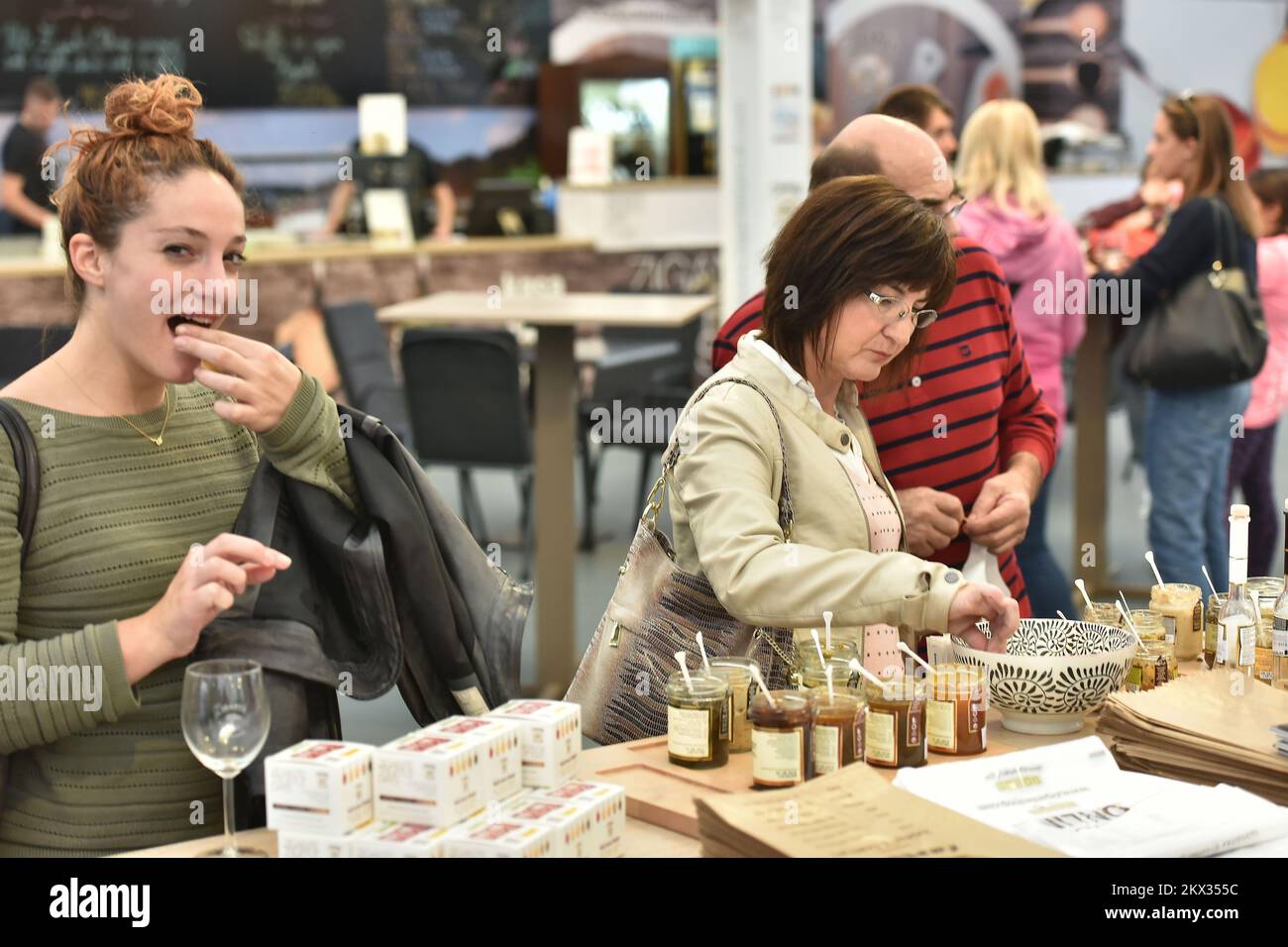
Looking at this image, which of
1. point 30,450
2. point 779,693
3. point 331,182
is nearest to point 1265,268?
point 779,693

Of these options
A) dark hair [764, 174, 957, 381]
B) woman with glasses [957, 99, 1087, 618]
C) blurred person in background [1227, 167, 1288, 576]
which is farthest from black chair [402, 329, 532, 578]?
dark hair [764, 174, 957, 381]

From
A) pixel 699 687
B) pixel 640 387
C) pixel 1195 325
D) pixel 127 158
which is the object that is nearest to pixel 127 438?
pixel 127 158

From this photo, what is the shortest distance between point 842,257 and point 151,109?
1.02m

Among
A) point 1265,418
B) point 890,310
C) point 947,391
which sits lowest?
point 1265,418

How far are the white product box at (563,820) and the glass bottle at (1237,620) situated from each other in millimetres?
1179

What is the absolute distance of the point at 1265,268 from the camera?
539cm

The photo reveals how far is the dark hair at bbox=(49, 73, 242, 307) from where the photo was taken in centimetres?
200

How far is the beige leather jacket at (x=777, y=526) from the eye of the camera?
2.02 m

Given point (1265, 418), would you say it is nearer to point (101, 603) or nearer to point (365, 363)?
point (365, 363)

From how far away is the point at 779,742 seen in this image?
1836mm

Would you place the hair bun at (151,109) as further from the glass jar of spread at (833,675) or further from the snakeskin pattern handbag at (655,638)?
the glass jar of spread at (833,675)

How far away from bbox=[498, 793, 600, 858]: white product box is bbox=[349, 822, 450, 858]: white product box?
96mm
